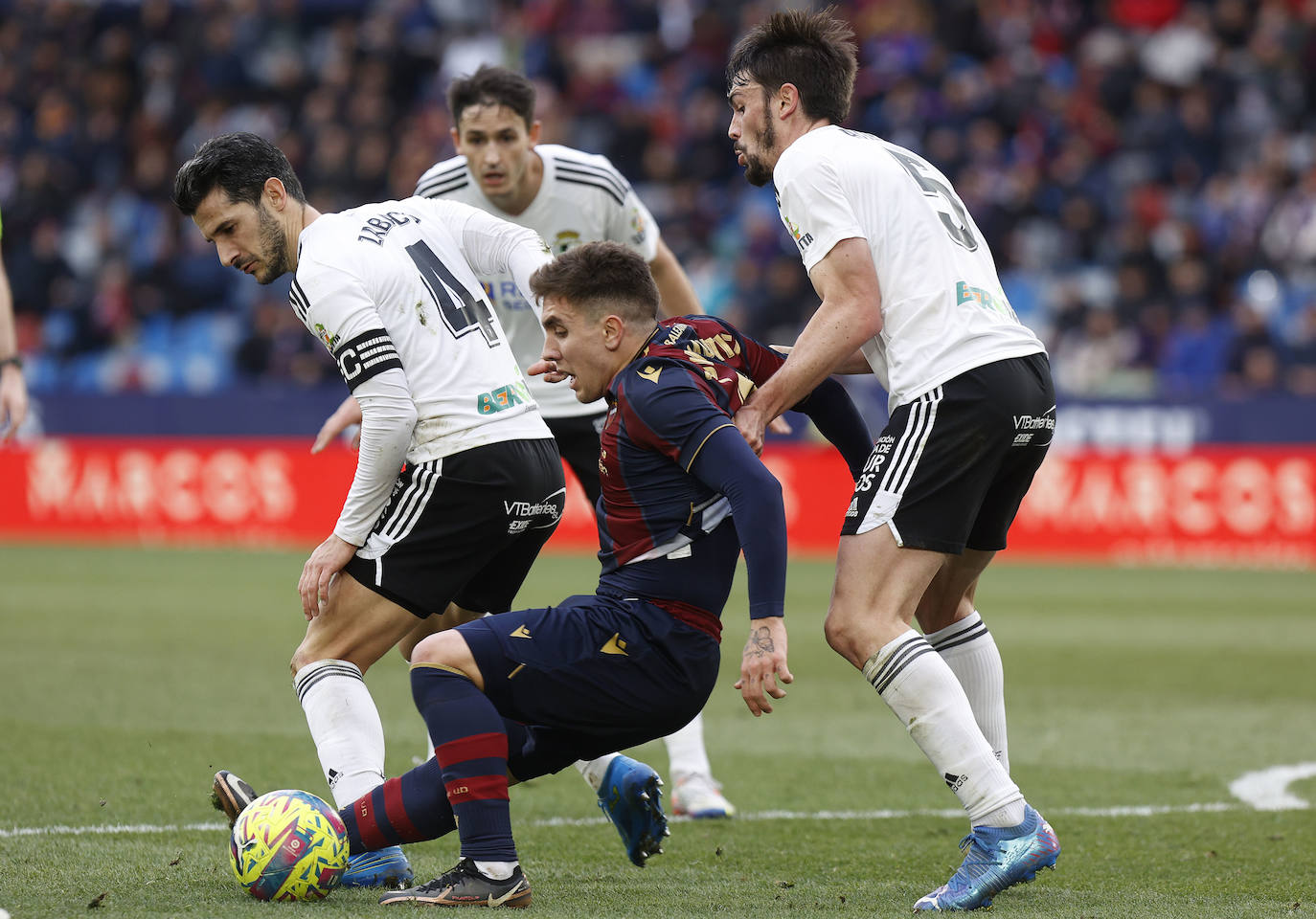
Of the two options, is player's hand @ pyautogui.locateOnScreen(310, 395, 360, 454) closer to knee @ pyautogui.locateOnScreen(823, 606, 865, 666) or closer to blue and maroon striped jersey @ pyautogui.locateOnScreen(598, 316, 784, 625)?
blue and maroon striped jersey @ pyautogui.locateOnScreen(598, 316, 784, 625)

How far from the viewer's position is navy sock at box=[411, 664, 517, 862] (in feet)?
13.7

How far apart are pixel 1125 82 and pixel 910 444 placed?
648 inches

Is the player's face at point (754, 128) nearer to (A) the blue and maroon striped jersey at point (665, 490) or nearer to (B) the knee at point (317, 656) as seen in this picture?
(A) the blue and maroon striped jersey at point (665, 490)

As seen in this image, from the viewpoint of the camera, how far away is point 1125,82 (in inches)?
766

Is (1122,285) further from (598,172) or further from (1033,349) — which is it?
(1033,349)

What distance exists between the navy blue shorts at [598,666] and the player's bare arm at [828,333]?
0.55m

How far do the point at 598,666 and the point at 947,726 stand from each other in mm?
915

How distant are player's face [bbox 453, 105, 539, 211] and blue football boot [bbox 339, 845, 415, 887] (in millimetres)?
2787

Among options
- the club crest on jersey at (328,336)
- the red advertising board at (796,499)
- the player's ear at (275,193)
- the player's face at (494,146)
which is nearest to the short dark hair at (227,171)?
the player's ear at (275,193)

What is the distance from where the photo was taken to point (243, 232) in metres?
4.72

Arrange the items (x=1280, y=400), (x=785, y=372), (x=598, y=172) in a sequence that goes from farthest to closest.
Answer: (x=1280, y=400) < (x=598, y=172) < (x=785, y=372)

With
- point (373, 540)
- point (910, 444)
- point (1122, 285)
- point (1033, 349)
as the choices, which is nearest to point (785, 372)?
point (910, 444)

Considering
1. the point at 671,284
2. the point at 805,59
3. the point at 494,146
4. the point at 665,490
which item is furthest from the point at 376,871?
the point at 494,146

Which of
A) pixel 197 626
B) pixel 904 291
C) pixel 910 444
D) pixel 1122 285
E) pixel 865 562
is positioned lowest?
pixel 197 626
